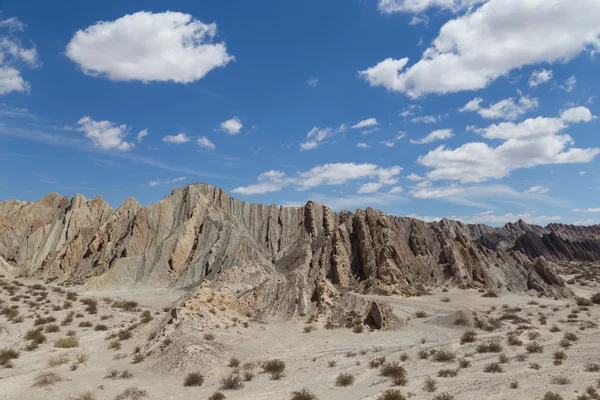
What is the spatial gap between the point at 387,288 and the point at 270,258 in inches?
944

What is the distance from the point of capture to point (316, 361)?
1631cm

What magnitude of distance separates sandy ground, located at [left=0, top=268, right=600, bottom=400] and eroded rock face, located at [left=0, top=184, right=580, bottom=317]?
9700 millimetres

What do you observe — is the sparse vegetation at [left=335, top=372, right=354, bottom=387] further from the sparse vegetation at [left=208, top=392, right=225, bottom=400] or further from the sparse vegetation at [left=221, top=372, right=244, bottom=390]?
the sparse vegetation at [left=208, top=392, right=225, bottom=400]

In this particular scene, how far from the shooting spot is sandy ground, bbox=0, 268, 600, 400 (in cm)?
1205

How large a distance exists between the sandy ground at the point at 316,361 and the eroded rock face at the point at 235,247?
970 cm

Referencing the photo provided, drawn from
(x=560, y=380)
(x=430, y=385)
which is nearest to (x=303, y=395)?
(x=430, y=385)

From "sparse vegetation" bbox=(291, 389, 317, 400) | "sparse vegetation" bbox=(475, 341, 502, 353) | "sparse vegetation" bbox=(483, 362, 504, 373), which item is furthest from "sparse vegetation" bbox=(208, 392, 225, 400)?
"sparse vegetation" bbox=(475, 341, 502, 353)

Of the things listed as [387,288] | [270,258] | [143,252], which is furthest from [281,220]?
[387,288]

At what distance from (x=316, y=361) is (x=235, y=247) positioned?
1548 inches

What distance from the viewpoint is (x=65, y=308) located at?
2517 centimetres

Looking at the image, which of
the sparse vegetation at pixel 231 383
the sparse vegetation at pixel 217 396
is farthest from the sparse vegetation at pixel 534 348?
the sparse vegetation at pixel 217 396

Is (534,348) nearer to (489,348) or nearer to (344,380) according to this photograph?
(489,348)

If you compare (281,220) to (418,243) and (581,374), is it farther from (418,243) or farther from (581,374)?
(581,374)

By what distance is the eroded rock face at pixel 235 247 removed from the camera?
44.6 m
